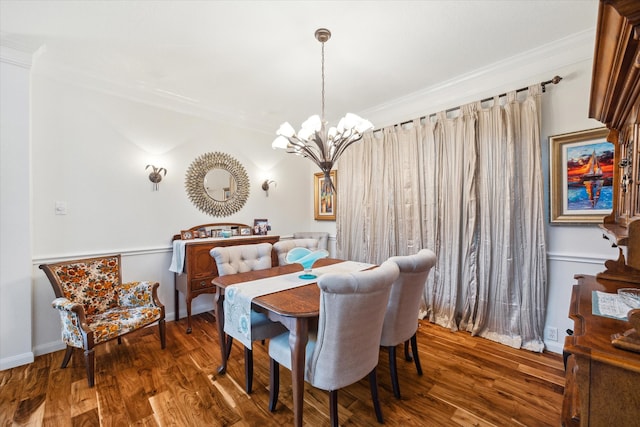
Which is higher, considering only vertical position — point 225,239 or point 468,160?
point 468,160

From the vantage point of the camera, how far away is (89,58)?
7.97 feet

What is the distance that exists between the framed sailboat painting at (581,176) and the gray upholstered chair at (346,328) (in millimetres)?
1887

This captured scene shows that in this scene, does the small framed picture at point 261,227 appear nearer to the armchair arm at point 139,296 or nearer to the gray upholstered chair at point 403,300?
the armchair arm at point 139,296

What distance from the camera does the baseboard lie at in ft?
7.06

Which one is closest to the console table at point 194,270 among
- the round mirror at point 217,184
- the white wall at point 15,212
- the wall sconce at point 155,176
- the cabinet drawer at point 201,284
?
the cabinet drawer at point 201,284

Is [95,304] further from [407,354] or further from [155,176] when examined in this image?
[407,354]

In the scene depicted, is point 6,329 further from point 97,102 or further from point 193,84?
point 193,84

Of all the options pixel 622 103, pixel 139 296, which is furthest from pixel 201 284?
pixel 622 103

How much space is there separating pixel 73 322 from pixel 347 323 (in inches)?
86.3

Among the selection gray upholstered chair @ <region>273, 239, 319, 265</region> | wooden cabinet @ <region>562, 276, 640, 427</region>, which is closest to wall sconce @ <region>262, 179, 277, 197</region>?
gray upholstered chair @ <region>273, 239, 319, 265</region>

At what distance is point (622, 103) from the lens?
1.31 m

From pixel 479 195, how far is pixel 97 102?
13.3 ft

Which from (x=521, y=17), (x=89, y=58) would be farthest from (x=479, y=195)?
(x=89, y=58)

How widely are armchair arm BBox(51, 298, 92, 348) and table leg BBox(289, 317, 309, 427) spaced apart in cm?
171
